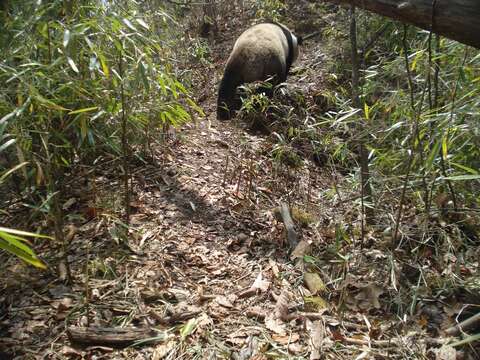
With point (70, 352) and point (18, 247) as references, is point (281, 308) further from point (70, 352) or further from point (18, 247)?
point (18, 247)

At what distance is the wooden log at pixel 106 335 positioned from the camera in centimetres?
170

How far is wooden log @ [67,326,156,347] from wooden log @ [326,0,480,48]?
1846 millimetres

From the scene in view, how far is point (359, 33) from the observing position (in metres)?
4.89

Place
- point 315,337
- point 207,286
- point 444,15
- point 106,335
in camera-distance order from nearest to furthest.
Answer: point 444,15
point 106,335
point 315,337
point 207,286

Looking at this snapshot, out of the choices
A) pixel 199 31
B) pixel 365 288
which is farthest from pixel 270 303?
pixel 199 31

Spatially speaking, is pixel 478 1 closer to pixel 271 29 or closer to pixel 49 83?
pixel 49 83

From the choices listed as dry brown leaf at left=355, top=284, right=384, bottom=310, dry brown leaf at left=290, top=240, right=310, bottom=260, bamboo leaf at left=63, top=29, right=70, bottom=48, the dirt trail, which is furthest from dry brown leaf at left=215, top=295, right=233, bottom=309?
bamboo leaf at left=63, top=29, right=70, bottom=48

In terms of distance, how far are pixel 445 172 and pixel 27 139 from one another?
2162 mm

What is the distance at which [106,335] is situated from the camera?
67.5 inches

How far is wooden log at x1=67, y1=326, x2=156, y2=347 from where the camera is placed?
170 centimetres

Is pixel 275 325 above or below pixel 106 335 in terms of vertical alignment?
below

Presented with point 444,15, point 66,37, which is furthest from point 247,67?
point 444,15

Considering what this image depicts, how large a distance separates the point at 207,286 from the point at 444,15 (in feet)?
5.78

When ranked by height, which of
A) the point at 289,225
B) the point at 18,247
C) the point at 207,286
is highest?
the point at 18,247
